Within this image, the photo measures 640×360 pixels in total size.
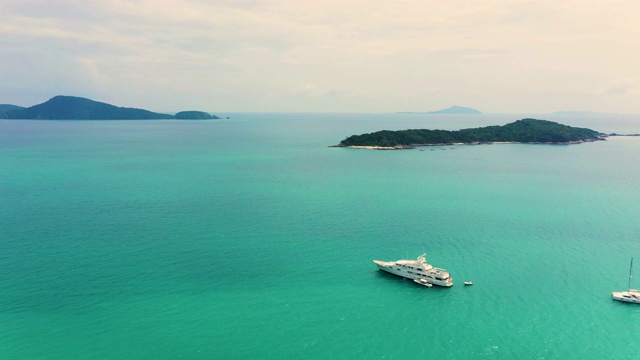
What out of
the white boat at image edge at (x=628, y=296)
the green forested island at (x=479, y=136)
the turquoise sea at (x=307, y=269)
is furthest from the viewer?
the green forested island at (x=479, y=136)

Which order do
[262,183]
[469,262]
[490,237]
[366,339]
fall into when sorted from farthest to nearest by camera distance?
[262,183] → [490,237] → [469,262] → [366,339]

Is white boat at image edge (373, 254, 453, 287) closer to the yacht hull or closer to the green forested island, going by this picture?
the yacht hull

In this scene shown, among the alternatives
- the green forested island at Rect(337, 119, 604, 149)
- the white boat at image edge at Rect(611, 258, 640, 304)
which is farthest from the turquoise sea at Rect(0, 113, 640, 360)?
the green forested island at Rect(337, 119, 604, 149)

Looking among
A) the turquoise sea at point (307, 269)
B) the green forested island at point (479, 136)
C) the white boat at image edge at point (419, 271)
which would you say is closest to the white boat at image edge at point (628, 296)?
the turquoise sea at point (307, 269)

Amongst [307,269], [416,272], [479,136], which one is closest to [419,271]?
[416,272]

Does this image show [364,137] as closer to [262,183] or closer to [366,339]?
[262,183]

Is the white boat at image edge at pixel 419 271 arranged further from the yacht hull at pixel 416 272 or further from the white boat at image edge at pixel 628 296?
the white boat at image edge at pixel 628 296

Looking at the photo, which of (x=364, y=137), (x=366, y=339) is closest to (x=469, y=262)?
(x=366, y=339)
